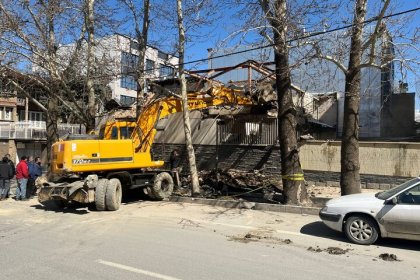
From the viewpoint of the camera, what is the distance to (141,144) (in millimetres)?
15508

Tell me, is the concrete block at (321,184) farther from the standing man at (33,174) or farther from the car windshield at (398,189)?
the standing man at (33,174)

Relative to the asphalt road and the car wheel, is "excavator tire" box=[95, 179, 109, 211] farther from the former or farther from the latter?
the car wheel

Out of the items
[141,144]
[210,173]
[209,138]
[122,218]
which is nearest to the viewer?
[122,218]

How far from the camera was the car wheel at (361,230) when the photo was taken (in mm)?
8336

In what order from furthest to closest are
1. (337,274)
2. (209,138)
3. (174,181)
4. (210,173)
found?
(209,138)
(210,173)
(174,181)
(337,274)

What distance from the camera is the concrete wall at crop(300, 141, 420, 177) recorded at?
53.2 ft

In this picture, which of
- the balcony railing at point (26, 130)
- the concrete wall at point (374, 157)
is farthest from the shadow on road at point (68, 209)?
the balcony railing at point (26, 130)

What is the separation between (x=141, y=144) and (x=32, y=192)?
524 cm

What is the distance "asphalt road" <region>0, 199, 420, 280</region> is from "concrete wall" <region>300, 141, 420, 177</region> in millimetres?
6571

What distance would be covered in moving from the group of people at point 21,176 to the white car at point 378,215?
39.1 feet

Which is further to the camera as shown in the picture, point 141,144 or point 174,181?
point 174,181

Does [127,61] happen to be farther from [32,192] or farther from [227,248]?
[227,248]

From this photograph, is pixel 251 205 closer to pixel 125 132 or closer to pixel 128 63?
pixel 125 132

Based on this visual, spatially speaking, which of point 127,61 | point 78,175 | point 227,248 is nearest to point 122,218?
point 78,175
